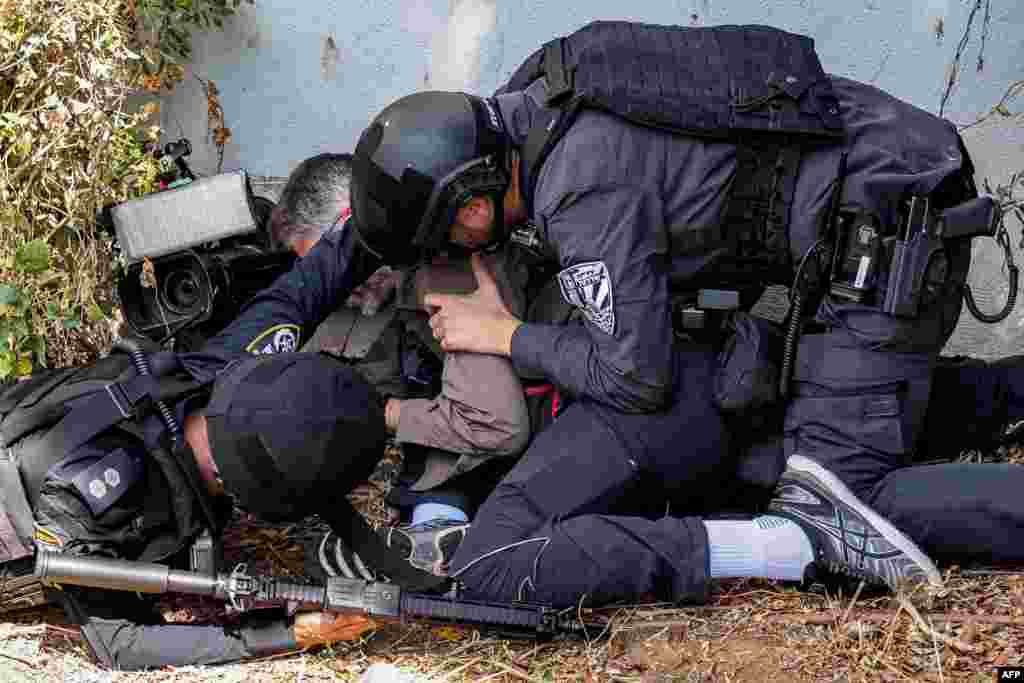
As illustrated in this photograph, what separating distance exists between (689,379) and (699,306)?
0.70 feet

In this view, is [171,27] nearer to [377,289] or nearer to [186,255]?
[186,255]

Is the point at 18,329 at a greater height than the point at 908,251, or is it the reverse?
the point at 908,251

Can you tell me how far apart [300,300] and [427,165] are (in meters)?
0.82

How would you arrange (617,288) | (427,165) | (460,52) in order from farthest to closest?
(460,52)
(427,165)
(617,288)

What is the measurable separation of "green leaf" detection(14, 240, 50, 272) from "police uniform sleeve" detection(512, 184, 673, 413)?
5.67ft

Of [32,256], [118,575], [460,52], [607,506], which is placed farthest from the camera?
[460,52]

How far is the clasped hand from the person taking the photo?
3.40 meters

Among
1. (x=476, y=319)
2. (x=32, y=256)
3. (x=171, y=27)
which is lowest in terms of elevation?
(x=476, y=319)

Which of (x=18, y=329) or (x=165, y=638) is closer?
(x=165, y=638)

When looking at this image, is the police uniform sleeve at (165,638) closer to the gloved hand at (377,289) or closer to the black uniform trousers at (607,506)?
the black uniform trousers at (607,506)

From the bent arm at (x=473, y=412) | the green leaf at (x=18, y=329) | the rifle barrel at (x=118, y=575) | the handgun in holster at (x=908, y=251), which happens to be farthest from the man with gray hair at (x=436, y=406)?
the handgun in holster at (x=908, y=251)

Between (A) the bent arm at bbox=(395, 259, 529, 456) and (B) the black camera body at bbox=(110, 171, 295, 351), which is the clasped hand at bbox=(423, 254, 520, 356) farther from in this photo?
(B) the black camera body at bbox=(110, 171, 295, 351)

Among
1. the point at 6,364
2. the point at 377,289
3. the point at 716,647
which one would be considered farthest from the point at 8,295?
the point at 716,647

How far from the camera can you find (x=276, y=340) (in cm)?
359
